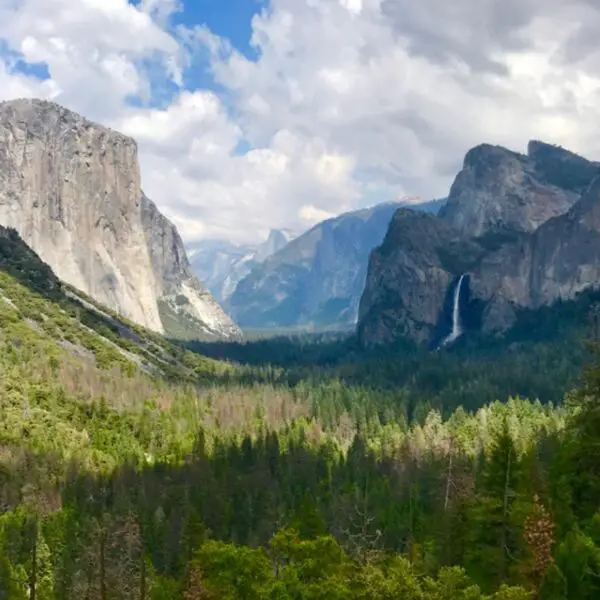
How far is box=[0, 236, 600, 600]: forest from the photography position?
1500 inches

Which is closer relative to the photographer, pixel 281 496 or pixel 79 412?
pixel 281 496

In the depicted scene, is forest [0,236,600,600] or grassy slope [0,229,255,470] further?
grassy slope [0,229,255,470]

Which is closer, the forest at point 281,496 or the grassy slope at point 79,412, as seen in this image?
the forest at point 281,496

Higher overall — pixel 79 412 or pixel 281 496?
pixel 79 412

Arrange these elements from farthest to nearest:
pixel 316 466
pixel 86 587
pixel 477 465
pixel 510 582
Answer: pixel 316 466 < pixel 477 465 < pixel 86 587 < pixel 510 582

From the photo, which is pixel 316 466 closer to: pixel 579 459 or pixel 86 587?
pixel 86 587

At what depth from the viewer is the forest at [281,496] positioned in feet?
125

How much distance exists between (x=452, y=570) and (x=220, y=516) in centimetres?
8528

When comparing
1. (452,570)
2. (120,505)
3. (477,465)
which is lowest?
(120,505)

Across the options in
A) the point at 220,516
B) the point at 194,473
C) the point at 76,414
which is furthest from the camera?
the point at 76,414

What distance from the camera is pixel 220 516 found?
11300 centimetres

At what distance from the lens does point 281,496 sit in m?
126

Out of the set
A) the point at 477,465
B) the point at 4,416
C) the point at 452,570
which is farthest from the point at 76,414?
the point at 452,570

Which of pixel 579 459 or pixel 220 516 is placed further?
pixel 220 516
